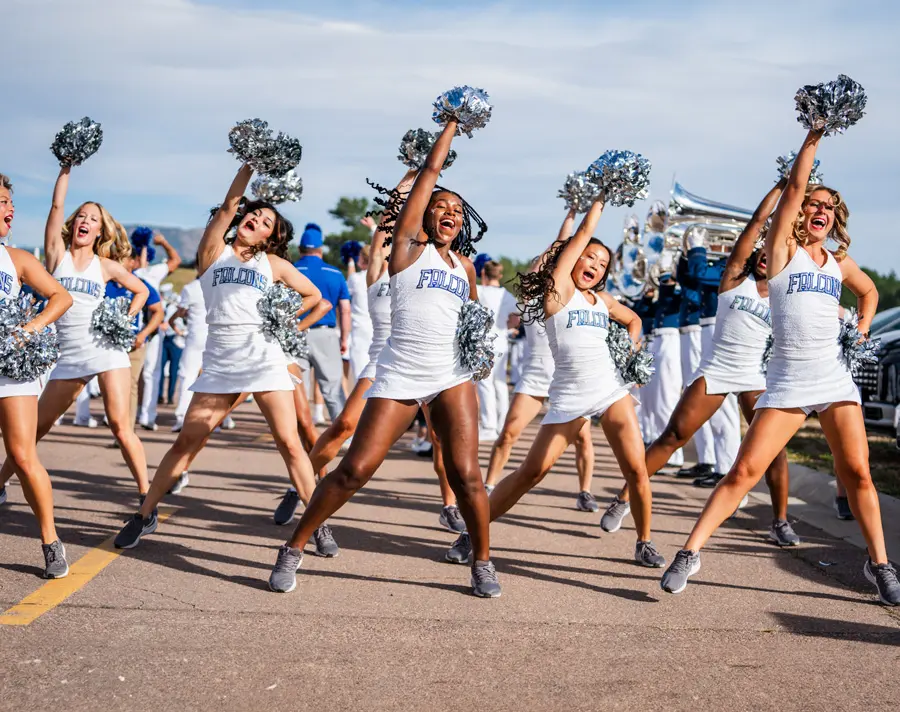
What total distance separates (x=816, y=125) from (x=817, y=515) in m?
4.01

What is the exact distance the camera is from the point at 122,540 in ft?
20.2

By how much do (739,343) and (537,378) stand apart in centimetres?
150

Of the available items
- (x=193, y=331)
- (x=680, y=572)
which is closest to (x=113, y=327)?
(x=680, y=572)

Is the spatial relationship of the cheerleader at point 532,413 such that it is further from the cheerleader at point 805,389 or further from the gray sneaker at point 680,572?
the gray sneaker at point 680,572

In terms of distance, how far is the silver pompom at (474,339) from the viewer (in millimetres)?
5387

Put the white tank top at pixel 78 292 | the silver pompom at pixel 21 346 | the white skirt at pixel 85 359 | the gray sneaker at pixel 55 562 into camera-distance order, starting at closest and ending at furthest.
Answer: the silver pompom at pixel 21 346 < the gray sneaker at pixel 55 562 < the white skirt at pixel 85 359 < the white tank top at pixel 78 292

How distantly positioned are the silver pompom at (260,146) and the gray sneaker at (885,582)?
12.3 feet

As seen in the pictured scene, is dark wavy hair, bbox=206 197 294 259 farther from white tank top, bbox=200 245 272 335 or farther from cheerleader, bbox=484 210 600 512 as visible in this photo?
cheerleader, bbox=484 210 600 512

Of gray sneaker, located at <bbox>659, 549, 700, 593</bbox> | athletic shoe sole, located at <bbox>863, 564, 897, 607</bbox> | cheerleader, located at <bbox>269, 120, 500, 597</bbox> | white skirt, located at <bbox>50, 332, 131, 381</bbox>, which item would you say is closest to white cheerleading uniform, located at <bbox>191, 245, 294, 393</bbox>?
white skirt, located at <bbox>50, 332, 131, 381</bbox>

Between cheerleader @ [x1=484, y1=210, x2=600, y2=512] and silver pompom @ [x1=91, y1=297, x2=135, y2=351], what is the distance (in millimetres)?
2635

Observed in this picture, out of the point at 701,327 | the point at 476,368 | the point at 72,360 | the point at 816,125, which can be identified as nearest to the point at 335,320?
the point at 701,327

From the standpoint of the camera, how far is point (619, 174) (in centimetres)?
589

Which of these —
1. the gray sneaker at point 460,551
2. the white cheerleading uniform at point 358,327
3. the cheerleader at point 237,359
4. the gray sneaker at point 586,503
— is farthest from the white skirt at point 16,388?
the white cheerleading uniform at point 358,327

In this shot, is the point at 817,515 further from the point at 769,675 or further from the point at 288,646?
the point at 288,646
